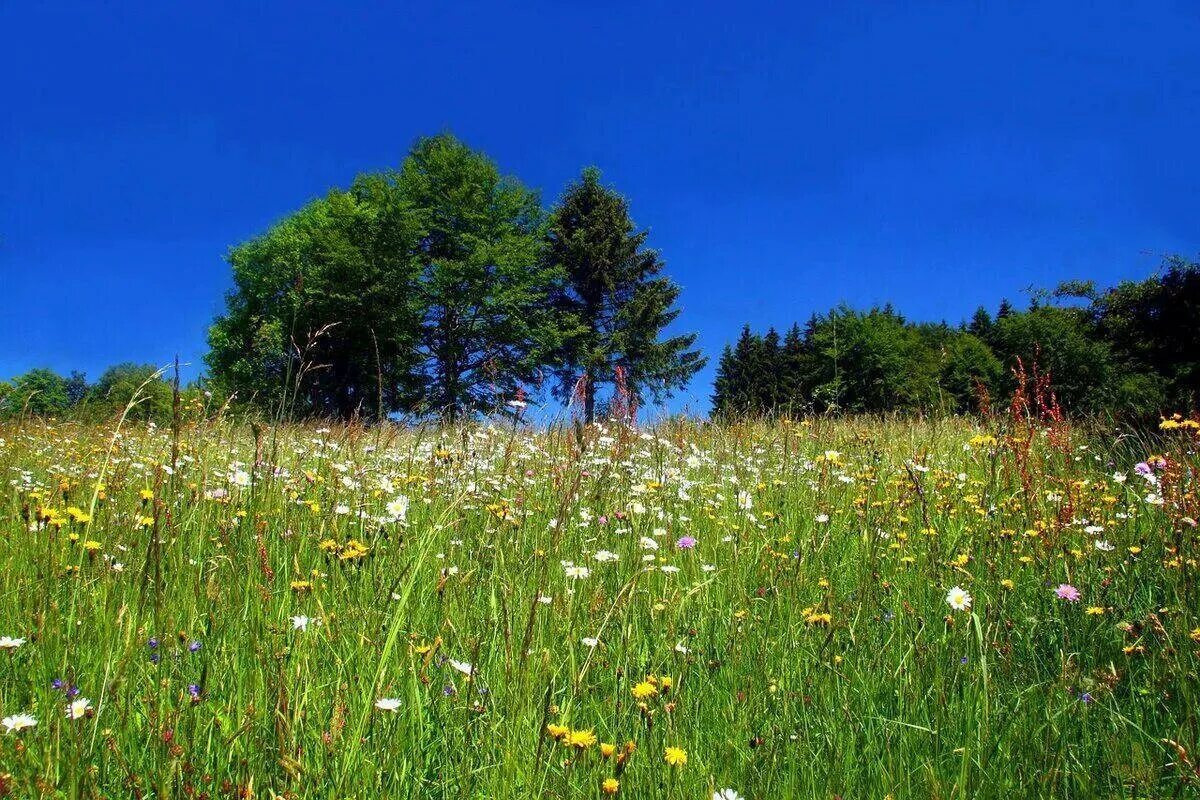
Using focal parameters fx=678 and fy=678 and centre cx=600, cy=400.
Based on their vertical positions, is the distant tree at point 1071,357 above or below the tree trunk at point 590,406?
above

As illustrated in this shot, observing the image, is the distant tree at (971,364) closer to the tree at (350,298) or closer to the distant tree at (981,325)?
the distant tree at (981,325)

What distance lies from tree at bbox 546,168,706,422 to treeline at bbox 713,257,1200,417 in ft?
14.3

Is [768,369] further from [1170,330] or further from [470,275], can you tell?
[1170,330]

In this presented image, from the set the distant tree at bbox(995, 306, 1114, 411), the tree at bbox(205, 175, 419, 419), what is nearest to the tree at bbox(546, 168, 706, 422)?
the tree at bbox(205, 175, 419, 419)

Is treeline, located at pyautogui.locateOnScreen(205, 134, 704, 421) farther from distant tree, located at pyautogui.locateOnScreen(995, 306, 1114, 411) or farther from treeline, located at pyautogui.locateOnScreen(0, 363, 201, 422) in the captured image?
distant tree, located at pyautogui.locateOnScreen(995, 306, 1114, 411)

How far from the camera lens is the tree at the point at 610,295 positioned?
33.4 meters

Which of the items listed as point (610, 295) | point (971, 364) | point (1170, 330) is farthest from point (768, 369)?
point (1170, 330)

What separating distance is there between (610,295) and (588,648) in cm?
3275

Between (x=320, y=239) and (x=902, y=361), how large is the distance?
40005 mm

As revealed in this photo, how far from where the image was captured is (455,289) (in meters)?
29.4

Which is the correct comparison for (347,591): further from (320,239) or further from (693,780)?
(320,239)

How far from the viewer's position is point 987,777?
62.0 inches

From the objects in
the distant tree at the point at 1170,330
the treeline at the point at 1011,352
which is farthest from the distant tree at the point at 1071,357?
the distant tree at the point at 1170,330

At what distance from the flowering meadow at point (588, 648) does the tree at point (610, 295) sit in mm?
29084
